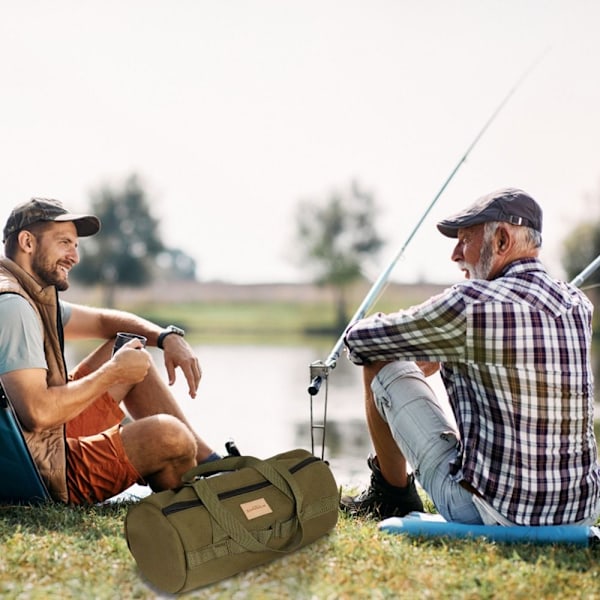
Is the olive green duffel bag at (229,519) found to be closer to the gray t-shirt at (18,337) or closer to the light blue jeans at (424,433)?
the light blue jeans at (424,433)

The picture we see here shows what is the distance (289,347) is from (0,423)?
126 ft

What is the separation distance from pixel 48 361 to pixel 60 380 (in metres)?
0.08

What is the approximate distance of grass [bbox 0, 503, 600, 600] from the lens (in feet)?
6.87

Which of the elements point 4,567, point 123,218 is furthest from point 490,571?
point 123,218

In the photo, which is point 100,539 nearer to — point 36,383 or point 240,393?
point 36,383

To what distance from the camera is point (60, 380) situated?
2.85 m

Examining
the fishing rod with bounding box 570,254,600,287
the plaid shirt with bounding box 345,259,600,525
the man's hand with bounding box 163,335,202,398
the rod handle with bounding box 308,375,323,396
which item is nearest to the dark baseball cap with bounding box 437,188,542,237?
the plaid shirt with bounding box 345,259,600,525

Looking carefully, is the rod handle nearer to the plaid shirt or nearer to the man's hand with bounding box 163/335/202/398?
the plaid shirt

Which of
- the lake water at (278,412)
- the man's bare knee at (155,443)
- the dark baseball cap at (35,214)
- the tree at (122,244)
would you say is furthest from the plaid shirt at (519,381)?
the tree at (122,244)

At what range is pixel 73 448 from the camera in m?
2.87

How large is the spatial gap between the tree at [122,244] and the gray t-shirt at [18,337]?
3481cm

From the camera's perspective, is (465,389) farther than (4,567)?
Yes

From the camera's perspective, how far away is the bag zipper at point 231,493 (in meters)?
2.20

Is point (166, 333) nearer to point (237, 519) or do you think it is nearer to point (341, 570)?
point (237, 519)
